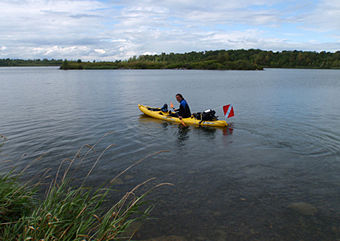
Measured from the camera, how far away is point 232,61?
143 meters

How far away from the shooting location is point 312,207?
6.31 meters

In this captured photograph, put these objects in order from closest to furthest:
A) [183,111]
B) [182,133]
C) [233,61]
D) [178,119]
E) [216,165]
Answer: [216,165], [182,133], [183,111], [178,119], [233,61]

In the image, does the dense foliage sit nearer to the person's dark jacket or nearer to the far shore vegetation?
the far shore vegetation

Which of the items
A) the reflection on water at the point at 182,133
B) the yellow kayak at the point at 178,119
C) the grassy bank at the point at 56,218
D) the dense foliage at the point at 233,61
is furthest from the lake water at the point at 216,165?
the dense foliage at the point at 233,61

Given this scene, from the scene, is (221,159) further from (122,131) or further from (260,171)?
(122,131)

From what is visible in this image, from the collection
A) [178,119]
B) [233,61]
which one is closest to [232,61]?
[233,61]

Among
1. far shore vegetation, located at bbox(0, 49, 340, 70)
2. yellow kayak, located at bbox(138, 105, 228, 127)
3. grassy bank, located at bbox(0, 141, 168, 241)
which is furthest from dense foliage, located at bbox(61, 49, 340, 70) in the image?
grassy bank, located at bbox(0, 141, 168, 241)

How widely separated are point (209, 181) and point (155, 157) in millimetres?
2677

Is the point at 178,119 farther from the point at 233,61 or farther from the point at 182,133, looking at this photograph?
the point at 233,61

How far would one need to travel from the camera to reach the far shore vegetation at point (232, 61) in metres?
120

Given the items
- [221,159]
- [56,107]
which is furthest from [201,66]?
[221,159]

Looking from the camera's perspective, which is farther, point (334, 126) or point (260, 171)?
point (334, 126)

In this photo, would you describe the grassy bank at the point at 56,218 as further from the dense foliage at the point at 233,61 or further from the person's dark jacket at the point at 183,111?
the dense foliage at the point at 233,61

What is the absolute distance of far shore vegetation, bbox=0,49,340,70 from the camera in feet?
393
